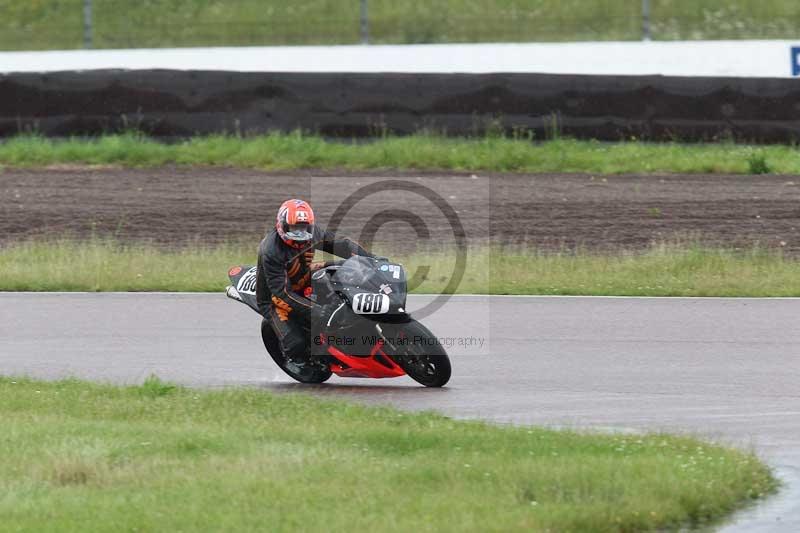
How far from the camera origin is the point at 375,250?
17.9 m

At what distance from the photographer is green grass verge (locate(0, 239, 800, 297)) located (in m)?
15.5

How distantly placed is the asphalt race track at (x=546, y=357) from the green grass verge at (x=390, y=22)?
37.3ft

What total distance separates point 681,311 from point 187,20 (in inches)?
614

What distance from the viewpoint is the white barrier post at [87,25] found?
83.0 ft

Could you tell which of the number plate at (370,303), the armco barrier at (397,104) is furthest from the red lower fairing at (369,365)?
the armco barrier at (397,104)

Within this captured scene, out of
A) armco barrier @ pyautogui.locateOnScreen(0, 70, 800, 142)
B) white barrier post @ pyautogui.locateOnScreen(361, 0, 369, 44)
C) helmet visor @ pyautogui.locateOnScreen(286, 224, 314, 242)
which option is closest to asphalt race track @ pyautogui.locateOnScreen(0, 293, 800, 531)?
helmet visor @ pyautogui.locateOnScreen(286, 224, 314, 242)

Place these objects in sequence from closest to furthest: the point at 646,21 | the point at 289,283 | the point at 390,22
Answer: the point at 289,283, the point at 646,21, the point at 390,22

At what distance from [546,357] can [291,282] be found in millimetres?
2507

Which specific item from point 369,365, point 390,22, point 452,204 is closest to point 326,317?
point 369,365

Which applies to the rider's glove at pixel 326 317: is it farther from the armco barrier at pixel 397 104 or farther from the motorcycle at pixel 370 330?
the armco barrier at pixel 397 104

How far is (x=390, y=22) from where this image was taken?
26266 millimetres

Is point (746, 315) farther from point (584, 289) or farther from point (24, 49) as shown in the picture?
point (24, 49)

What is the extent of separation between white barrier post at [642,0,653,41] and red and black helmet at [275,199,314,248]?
51.0 feet

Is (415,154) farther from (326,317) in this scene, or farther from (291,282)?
(326,317)
